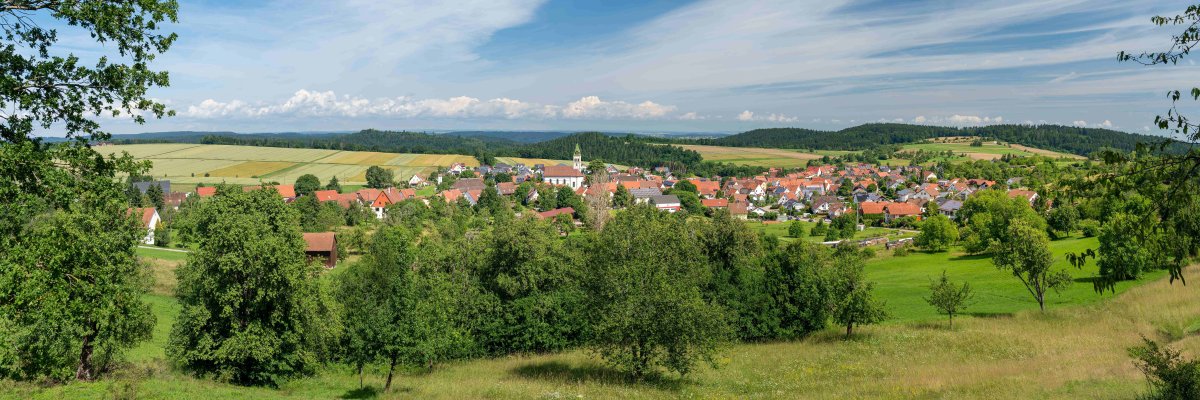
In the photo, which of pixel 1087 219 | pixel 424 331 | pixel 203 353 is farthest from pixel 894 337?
pixel 1087 219

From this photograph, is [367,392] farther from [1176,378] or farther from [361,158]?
[361,158]

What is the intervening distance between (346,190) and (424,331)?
4469 inches

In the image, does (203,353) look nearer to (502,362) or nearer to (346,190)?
(502,362)

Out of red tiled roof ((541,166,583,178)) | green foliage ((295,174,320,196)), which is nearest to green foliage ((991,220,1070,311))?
green foliage ((295,174,320,196))

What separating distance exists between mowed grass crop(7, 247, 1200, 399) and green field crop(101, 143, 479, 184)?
112667 millimetres

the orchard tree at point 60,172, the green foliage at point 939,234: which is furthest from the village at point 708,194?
the orchard tree at point 60,172

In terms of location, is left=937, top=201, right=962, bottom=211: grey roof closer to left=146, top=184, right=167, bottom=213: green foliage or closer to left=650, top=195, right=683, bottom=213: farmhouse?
left=650, top=195, right=683, bottom=213: farmhouse

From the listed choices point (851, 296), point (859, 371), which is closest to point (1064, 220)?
point (851, 296)

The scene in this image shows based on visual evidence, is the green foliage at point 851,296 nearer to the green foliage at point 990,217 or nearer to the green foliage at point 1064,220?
the green foliage at point 990,217

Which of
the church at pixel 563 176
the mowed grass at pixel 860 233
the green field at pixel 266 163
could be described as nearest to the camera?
the mowed grass at pixel 860 233

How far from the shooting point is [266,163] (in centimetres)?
15162

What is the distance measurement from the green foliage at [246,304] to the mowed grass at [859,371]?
3.31 feet

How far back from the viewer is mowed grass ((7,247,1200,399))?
1584cm

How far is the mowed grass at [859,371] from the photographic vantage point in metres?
15.8
